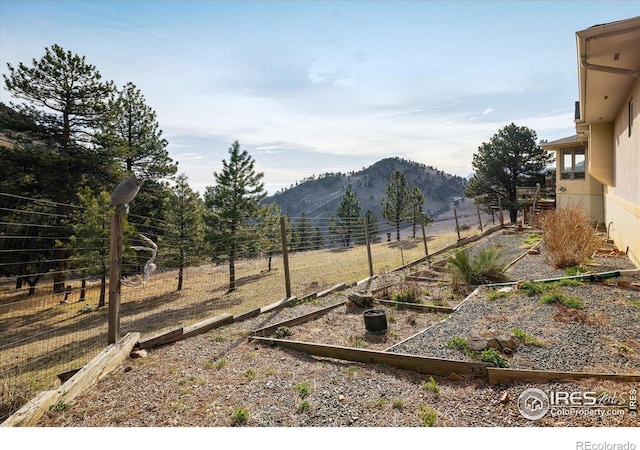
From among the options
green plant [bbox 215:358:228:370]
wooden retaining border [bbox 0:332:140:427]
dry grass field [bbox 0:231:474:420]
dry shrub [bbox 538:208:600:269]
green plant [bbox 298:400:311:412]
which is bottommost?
dry grass field [bbox 0:231:474:420]

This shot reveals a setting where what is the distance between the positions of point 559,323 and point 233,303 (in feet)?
37.9

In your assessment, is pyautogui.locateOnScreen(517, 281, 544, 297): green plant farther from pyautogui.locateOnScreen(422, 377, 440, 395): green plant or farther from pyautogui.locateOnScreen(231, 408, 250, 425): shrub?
pyautogui.locateOnScreen(231, 408, 250, 425): shrub

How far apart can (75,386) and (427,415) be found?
10.9 ft

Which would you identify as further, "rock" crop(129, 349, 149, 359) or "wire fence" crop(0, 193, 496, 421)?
"wire fence" crop(0, 193, 496, 421)

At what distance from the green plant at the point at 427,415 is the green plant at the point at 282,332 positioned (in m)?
2.62

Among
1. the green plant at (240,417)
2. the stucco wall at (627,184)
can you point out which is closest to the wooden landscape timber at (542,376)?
the green plant at (240,417)

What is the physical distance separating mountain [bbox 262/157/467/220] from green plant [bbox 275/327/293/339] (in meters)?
94.6

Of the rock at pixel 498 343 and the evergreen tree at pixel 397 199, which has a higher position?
the evergreen tree at pixel 397 199

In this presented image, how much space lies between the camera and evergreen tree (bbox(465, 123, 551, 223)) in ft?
85.8

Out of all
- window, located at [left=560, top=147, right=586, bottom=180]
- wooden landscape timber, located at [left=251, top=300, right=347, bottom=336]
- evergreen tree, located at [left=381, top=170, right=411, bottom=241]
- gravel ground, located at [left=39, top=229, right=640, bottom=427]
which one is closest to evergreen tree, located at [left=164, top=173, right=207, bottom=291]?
wooden landscape timber, located at [left=251, top=300, right=347, bottom=336]

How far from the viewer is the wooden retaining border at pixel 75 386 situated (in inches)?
113

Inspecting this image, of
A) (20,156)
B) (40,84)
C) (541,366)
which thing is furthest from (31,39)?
(40,84)

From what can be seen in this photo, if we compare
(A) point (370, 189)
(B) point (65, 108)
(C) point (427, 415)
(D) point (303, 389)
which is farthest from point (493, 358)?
(A) point (370, 189)

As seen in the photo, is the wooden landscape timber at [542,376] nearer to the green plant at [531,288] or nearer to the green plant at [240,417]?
the green plant at [240,417]
